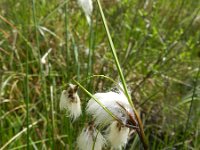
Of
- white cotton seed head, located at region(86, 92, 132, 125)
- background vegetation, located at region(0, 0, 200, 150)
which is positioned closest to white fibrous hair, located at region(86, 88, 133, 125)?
white cotton seed head, located at region(86, 92, 132, 125)

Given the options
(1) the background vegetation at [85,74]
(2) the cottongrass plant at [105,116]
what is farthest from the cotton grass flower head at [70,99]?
(1) the background vegetation at [85,74]

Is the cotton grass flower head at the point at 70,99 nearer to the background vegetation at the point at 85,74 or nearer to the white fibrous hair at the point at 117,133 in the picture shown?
the white fibrous hair at the point at 117,133

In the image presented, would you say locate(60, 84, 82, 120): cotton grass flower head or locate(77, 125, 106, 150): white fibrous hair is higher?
locate(60, 84, 82, 120): cotton grass flower head

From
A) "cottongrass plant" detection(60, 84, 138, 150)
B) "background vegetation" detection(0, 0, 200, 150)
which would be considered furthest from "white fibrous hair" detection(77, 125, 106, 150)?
"background vegetation" detection(0, 0, 200, 150)

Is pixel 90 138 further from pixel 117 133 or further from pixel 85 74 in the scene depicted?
pixel 85 74

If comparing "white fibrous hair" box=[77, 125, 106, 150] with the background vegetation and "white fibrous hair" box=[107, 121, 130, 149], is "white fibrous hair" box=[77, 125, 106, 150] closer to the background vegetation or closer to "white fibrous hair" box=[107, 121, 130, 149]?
"white fibrous hair" box=[107, 121, 130, 149]

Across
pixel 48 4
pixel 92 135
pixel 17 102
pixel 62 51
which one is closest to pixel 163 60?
pixel 62 51

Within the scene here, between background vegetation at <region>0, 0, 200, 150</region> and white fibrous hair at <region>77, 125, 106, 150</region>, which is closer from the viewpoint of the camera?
white fibrous hair at <region>77, 125, 106, 150</region>
